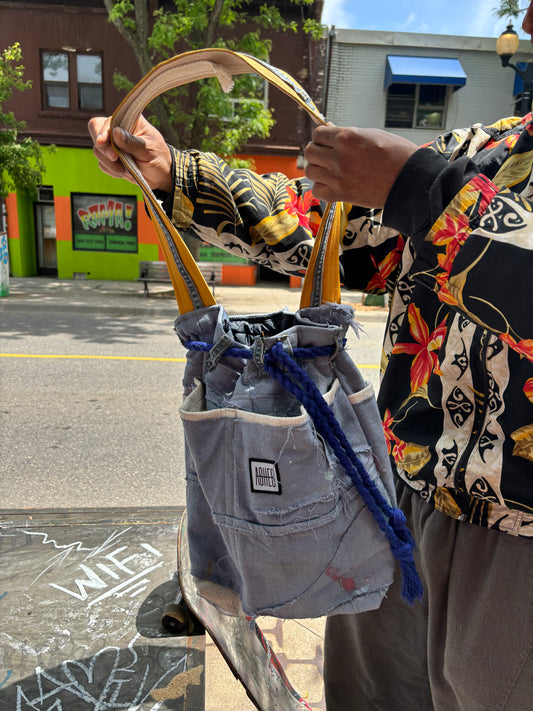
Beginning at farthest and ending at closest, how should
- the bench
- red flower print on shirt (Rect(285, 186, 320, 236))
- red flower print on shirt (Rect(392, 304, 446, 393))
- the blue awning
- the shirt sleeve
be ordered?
the blue awning, the bench, red flower print on shirt (Rect(285, 186, 320, 236)), the shirt sleeve, red flower print on shirt (Rect(392, 304, 446, 393))

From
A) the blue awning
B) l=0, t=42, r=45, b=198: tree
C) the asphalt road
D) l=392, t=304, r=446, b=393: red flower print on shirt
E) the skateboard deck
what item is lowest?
the asphalt road

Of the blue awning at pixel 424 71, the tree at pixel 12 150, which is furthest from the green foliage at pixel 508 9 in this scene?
the tree at pixel 12 150

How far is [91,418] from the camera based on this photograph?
14.3 feet

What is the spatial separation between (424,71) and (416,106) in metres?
0.91

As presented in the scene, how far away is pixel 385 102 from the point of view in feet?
46.7

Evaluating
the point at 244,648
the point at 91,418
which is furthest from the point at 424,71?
the point at 244,648

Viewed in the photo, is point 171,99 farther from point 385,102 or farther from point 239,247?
point 239,247

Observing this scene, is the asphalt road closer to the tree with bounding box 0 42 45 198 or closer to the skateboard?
the skateboard

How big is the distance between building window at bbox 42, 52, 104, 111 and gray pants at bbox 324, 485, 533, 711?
14658 mm

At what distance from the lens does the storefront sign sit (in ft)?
45.7

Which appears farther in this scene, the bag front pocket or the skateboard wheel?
A: the skateboard wheel

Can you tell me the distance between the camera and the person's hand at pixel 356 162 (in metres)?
0.85

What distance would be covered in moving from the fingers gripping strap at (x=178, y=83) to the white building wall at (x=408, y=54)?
1389cm

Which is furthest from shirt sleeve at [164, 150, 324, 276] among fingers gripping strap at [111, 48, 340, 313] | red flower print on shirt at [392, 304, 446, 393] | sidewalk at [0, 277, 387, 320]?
sidewalk at [0, 277, 387, 320]
